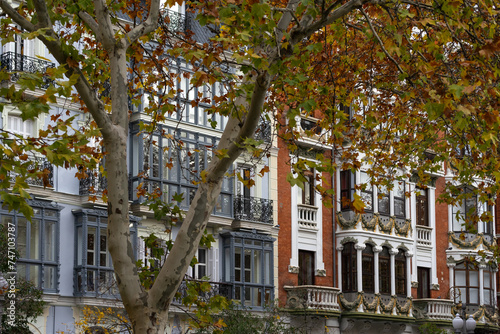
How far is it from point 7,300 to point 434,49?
52.6 ft

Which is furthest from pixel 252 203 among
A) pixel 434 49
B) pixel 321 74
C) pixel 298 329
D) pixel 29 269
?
pixel 434 49

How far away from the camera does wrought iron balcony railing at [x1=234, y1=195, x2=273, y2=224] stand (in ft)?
111

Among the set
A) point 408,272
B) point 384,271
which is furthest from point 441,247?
point 384,271

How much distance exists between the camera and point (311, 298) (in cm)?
3509

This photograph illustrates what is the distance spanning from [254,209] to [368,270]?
630cm

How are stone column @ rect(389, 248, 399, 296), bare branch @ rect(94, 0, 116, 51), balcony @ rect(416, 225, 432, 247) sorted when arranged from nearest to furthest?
bare branch @ rect(94, 0, 116, 51), stone column @ rect(389, 248, 399, 296), balcony @ rect(416, 225, 432, 247)

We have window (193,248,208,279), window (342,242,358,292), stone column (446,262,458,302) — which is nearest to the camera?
window (193,248,208,279)

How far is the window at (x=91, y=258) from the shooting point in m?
28.6

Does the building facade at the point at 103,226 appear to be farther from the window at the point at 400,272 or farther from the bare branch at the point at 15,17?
the bare branch at the point at 15,17

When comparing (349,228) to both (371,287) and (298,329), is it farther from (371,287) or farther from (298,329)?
(298,329)

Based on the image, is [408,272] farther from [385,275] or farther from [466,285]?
[466,285]

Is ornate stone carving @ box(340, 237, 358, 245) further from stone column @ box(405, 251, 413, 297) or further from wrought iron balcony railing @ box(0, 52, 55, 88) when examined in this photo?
wrought iron balcony railing @ box(0, 52, 55, 88)

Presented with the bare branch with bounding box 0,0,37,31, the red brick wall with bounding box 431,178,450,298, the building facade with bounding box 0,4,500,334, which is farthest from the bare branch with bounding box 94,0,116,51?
the red brick wall with bounding box 431,178,450,298

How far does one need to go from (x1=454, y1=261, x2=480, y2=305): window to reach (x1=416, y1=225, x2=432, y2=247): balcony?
2113 mm
